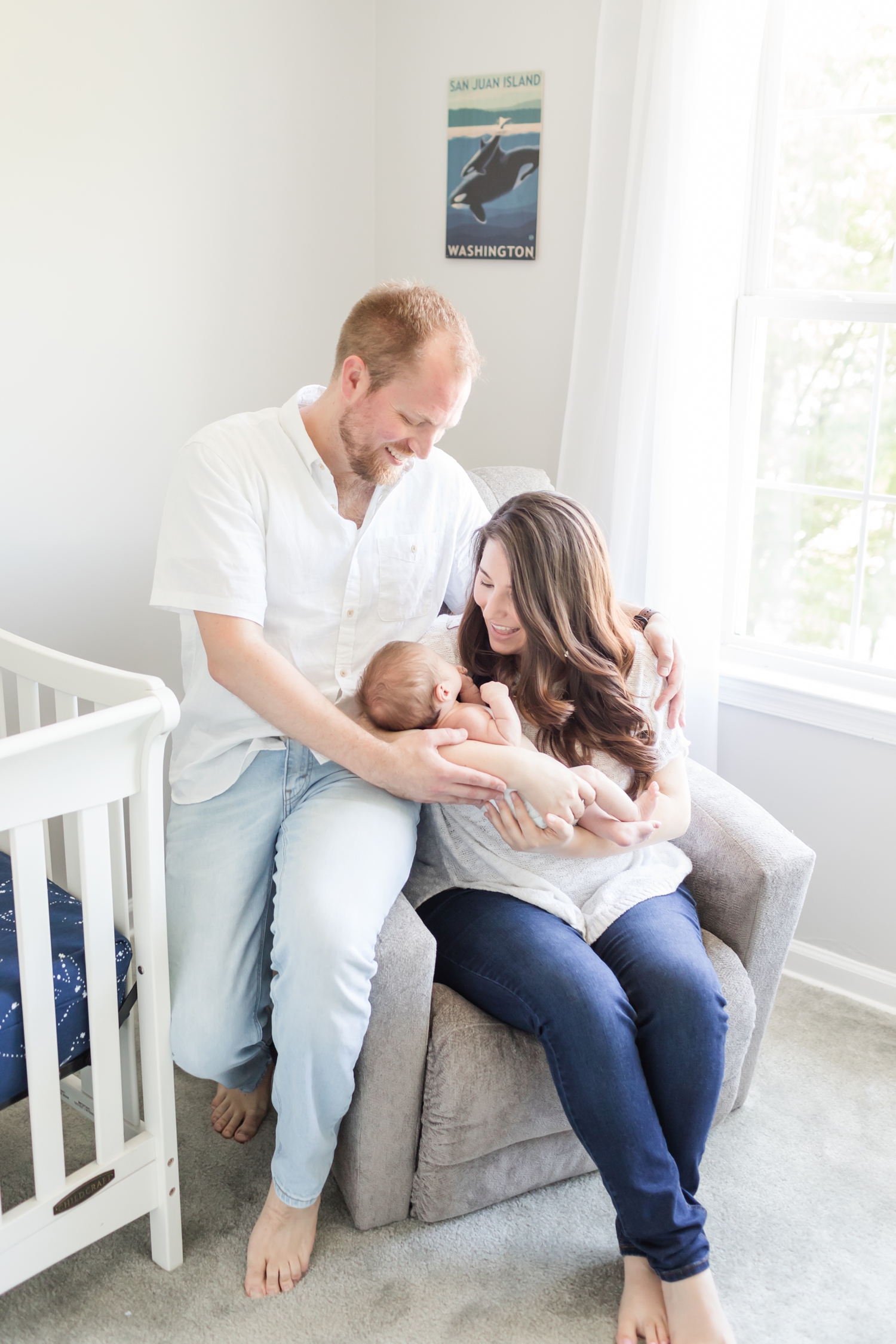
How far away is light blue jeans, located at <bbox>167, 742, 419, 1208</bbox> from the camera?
1.47m

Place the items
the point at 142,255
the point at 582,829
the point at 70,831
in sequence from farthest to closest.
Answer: the point at 142,255
the point at 70,831
the point at 582,829

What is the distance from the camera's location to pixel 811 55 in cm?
221

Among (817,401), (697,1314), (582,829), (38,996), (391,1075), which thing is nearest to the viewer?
(38,996)

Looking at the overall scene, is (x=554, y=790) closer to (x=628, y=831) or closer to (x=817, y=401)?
(x=628, y=831)

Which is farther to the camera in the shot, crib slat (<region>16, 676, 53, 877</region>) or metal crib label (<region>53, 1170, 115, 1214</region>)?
crib slat (<region>16, 676, 53, 877</region>)

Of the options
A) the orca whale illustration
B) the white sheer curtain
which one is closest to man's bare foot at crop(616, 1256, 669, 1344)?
the white sheer curtain

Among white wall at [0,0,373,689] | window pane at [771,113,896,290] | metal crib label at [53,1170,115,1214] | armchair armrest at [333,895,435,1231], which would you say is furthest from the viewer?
window pane at [771,113,896,290]

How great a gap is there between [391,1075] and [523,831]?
39cm

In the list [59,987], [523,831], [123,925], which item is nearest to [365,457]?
[523,831]

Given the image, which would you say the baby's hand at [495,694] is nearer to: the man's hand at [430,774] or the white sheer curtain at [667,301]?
the man's hand at [430,774]

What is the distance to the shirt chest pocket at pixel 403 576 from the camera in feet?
5.99

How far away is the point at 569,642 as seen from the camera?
166cm

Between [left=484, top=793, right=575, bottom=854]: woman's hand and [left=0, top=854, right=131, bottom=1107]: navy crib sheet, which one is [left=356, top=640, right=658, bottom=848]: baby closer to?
[left=484, top=793, right=575, bottom=854]: woman's hand

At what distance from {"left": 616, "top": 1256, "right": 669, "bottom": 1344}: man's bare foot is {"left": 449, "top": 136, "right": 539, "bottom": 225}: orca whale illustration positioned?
2247 millimetres
